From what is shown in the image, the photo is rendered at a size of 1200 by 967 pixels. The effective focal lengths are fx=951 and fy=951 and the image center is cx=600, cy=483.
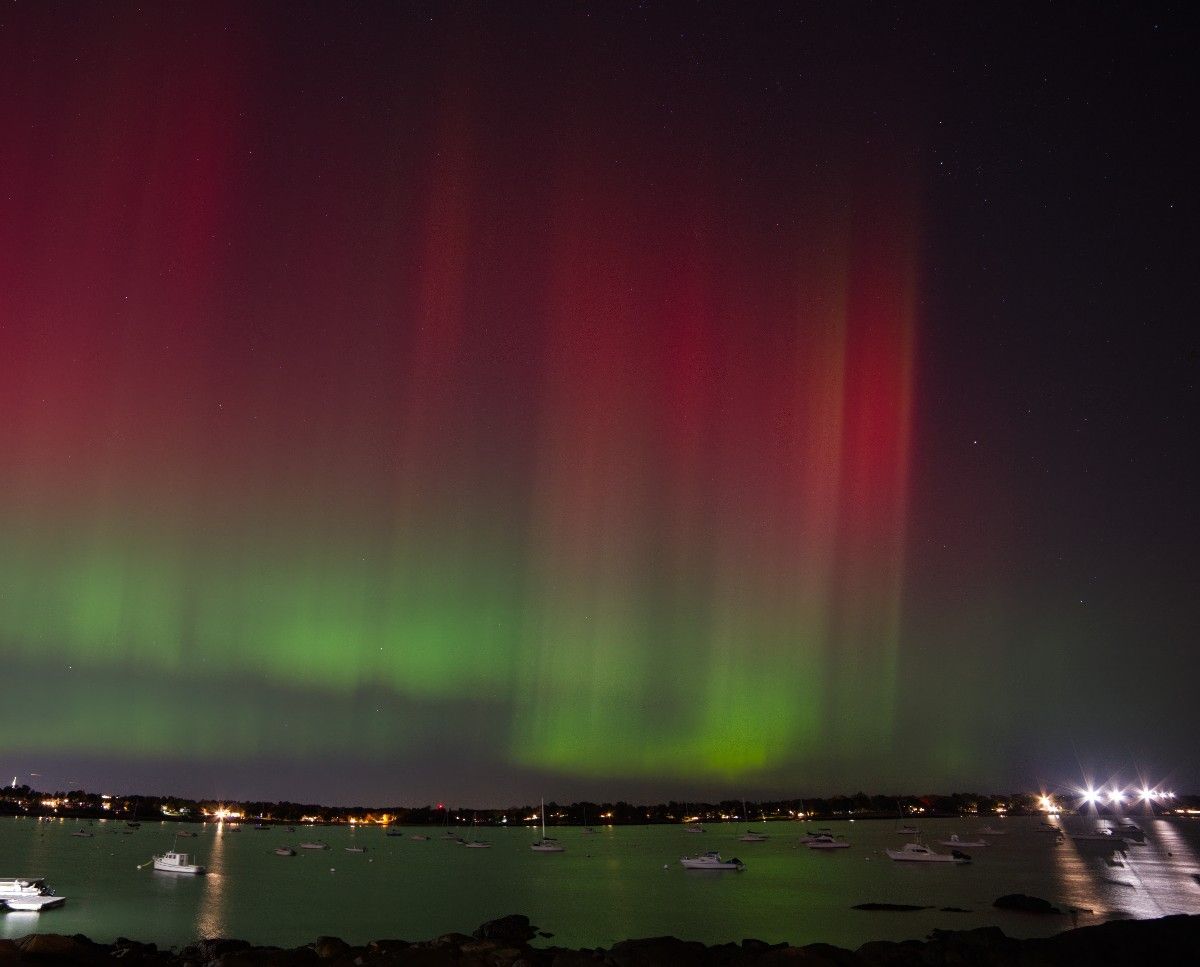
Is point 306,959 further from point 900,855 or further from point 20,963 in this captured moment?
point 900,855

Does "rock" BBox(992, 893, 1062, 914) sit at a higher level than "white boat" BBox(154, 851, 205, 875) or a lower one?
higher

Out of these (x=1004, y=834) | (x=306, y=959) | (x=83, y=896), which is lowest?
(x=1004, y=834)

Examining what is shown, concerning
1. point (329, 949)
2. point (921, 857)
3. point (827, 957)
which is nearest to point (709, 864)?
point (921, 857)

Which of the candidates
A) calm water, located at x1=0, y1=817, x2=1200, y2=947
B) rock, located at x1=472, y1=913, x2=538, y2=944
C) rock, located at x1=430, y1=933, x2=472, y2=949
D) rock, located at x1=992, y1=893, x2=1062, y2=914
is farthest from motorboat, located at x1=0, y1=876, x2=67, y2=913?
rock, located at x1=992, y1=893, x2=1062, y2=914

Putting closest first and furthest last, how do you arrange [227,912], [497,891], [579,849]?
1. [227,912]
2. [497,891]
3. [579,849]

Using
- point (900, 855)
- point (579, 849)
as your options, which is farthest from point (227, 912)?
point (579, 849)

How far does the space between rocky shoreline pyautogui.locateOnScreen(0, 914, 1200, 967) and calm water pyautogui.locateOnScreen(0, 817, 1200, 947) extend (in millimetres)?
15012

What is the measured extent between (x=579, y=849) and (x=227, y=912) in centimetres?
9770

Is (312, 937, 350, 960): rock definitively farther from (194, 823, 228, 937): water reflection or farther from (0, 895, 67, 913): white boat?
(0, 895, 67, 913): white boat

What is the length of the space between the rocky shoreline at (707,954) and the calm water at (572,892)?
15012 mm

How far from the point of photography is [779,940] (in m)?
45.5

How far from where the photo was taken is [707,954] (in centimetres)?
3002

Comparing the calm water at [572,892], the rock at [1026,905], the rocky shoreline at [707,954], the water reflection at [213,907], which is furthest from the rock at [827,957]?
the water reflection at [213,907]

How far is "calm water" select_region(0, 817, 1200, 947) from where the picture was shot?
163 feet
